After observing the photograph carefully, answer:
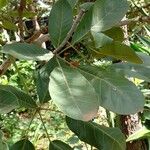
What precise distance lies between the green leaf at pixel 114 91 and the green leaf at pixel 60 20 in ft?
0.24

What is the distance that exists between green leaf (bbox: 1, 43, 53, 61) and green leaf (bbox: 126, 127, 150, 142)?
1131mm

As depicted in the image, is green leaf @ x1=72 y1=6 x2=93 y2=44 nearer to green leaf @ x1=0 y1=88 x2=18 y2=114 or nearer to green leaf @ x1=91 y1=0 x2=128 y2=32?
green leaf @ x1=91 y1=0 x2=128 y2=32

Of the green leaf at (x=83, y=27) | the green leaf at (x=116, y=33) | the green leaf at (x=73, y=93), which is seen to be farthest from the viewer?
the green leaf at (x=116, y=33)

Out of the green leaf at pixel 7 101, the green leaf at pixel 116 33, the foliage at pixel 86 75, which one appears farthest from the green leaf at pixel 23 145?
the green leaf at pixel 116 33

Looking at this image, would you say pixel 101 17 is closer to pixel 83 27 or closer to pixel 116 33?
pixel 83 27

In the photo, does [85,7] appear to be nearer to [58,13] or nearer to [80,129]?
[58,13]

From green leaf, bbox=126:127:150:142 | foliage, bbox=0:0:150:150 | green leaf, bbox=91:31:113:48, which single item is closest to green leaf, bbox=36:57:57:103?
foliage, bbox=0:0:150:150

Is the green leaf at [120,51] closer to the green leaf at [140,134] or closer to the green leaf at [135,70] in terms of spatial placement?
the green leaf at [135,70]

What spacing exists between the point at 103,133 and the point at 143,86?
1736 mm

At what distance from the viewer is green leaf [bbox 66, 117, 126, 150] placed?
2.21 feet

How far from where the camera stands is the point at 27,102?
0.68 m

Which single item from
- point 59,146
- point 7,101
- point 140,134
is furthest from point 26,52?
point 140,134

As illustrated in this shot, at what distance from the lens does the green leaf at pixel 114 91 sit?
558 mm

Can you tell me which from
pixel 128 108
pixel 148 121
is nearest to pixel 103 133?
pixel 128 108
